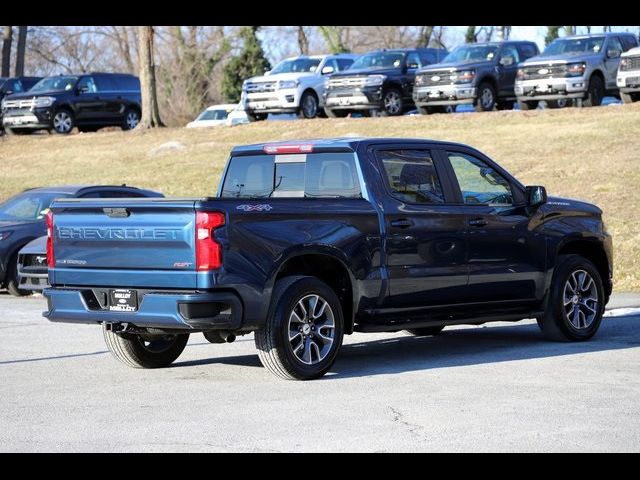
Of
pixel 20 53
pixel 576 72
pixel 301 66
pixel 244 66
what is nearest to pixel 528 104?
pixel 576 72

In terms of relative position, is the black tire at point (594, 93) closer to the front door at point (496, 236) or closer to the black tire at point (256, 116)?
the black tire at point (256, 116)

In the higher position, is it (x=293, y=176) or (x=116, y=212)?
(x=293, y=176)

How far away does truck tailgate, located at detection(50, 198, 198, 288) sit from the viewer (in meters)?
9.54

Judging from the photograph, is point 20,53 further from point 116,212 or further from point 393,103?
point 116,212

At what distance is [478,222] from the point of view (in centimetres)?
1150

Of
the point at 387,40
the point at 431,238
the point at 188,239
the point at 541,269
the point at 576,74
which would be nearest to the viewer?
the point at 188,239

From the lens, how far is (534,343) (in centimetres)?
1238

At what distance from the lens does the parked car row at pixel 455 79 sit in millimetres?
31328

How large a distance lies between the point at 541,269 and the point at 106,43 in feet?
272

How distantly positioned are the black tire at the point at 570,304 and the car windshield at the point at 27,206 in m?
8.81

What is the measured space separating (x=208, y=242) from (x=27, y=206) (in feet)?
33.9

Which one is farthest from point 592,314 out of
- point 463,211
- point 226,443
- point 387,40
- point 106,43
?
point 106,43

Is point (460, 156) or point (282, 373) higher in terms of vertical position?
point (460, 156)

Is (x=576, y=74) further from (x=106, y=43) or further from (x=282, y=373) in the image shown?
(x=106, y=43)
